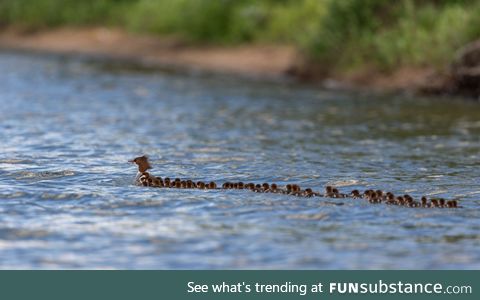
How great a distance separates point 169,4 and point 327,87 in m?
15.5

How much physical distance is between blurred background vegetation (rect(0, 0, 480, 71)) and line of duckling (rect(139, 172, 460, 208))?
1676 cm

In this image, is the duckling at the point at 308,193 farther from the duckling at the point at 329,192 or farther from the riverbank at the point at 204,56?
the riverbank at the point at 204,56

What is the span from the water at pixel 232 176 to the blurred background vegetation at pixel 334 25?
118 inches

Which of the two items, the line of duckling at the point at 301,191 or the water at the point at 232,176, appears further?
the line of duckling at the point at 301,191

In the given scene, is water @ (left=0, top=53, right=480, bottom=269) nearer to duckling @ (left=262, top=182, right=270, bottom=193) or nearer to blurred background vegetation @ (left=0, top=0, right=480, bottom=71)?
duckling @ (left=262, top=182, right=270, bottom=193)

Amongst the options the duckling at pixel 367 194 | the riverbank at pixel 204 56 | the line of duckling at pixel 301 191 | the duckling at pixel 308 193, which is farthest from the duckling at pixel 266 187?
the riverbank at pixel 204 56

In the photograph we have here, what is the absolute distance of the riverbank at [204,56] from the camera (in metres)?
33.1

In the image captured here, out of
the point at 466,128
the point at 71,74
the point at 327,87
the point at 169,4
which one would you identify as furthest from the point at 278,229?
the point at 169,4

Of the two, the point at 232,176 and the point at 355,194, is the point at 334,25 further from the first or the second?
the point at 355,194

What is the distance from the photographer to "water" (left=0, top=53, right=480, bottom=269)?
502 inches

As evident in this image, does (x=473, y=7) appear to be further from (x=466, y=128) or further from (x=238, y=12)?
(x=238, y=12)

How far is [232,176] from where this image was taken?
58.1 feet

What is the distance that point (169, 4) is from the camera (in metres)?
47.2

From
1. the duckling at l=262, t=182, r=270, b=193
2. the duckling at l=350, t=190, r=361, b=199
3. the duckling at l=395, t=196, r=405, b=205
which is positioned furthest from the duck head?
the duckling at l=395, t=196, r=405, b=205
